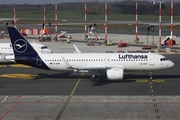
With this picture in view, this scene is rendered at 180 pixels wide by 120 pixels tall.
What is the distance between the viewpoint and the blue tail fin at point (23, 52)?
4859cm

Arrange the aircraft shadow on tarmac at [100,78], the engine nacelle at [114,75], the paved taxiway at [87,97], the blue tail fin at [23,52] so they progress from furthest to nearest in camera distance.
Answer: the blue tail fin at [23,52]
the aircraft shadow on tarmac at [100,78]
the engine nacelle at [114,75]
the paved taxiway at [87,97]

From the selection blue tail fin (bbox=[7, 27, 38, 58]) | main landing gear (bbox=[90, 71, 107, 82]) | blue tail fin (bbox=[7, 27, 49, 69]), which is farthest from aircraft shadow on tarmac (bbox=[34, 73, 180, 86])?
blue tail fin (bbox=[7, 27, 38, 58])

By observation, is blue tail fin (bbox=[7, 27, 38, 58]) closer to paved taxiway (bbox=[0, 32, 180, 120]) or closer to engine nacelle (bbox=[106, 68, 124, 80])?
paved taxiway (bbox=[0, 32, 180, 120])

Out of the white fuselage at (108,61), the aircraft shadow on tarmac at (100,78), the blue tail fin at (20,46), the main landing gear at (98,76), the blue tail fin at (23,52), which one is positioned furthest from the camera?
the blue tail fin at (20,46)

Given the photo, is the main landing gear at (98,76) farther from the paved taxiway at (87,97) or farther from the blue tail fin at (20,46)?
the blue tail fin at (20,46)

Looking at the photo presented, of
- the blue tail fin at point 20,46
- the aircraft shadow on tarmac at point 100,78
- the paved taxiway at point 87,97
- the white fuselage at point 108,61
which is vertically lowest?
the paved taxiway at point 87,97

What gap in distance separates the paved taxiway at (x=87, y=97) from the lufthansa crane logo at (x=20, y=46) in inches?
160

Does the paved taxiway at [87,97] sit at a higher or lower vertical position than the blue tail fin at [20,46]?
lower

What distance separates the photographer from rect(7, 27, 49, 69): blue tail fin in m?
48.6

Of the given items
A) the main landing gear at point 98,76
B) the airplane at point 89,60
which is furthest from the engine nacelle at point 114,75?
the main landing gear at point 98,76

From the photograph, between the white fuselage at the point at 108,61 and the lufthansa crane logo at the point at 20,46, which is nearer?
the white fuselage at the point at 108,61

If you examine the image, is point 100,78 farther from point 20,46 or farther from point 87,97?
point 20,46

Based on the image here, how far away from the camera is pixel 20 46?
48.8 meters

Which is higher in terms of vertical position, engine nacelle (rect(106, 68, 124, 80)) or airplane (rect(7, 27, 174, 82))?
airplane (rect(7, 27, 174, 82))
